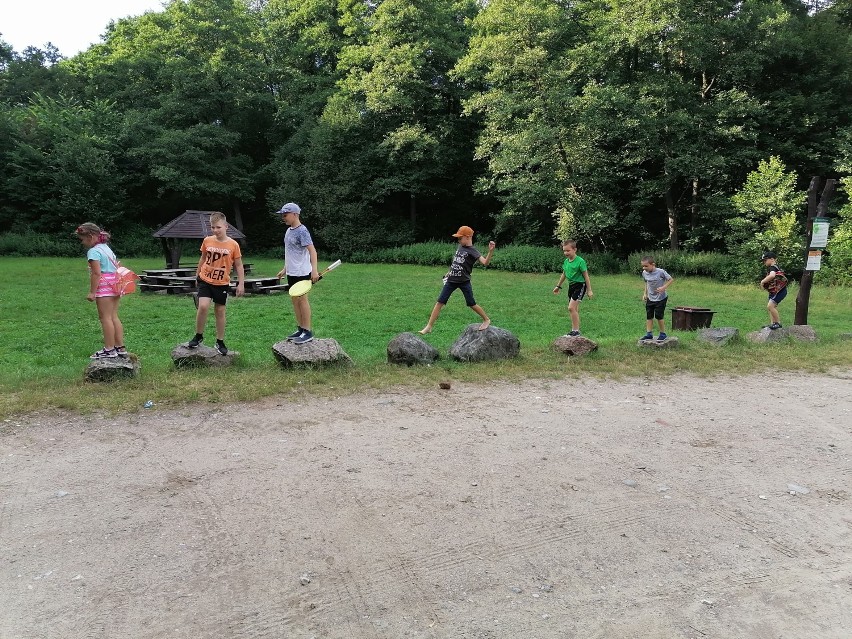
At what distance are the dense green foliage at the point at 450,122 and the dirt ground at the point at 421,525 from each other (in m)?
20.4

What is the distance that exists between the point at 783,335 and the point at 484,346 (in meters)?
5.43

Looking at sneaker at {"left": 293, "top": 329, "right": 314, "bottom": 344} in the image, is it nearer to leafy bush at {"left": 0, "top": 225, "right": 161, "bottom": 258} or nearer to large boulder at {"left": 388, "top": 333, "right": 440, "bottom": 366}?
large boulder at {"left": 388, "top": 333, "right": 440, "bottom": 366}

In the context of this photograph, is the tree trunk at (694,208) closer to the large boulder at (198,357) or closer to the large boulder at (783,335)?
the large boulder at (783,335)

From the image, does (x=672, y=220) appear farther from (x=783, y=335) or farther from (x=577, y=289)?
(x=577, y=289)

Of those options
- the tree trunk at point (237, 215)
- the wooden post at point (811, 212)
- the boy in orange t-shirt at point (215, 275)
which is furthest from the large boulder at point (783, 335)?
the tree trunk at point (237, 215)

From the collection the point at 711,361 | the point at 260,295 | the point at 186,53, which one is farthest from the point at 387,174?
the point at 711,361

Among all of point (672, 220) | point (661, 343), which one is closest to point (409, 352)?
point (661, 343)

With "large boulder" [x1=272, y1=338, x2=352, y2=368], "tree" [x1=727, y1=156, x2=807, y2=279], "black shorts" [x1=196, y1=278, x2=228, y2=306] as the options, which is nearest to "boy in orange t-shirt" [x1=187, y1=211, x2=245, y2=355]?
"black shorts" [x1=196, y1=278, x2=228, y2=306]

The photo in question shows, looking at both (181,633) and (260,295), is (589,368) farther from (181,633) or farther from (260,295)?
(260,295)

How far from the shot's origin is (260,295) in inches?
635

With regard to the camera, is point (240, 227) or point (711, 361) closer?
point (711, 361)

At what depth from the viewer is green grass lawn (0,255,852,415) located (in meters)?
6.11

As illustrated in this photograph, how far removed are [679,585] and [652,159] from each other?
2673 centimetres

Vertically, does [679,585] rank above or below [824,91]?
below
